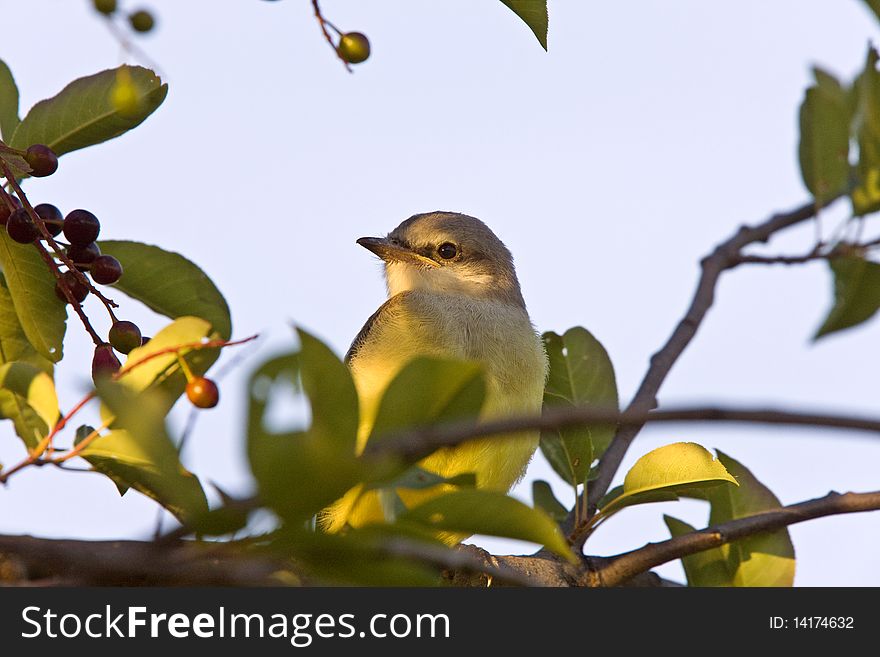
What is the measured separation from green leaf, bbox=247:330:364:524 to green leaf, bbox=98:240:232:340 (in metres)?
2.31

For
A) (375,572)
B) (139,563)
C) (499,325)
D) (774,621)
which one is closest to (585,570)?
(774,621)

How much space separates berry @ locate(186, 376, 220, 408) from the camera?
3027mm

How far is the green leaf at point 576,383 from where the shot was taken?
5.94 m

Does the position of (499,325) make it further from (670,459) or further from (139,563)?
(139,563)

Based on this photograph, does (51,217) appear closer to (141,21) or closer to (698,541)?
(141,21)

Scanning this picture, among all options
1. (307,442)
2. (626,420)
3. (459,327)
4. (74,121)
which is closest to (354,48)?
(74,121)

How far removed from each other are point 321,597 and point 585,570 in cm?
292

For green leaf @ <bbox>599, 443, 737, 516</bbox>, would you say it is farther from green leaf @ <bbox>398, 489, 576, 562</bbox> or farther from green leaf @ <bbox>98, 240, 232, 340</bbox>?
green leaf @ <bbox>398, 489, 576, 562</bbox>

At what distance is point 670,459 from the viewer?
4828 millimetres

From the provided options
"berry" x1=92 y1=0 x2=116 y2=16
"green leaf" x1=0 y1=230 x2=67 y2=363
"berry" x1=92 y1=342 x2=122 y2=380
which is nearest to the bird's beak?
"green leaf" x1=0 y1=230 x2=67 y2=363

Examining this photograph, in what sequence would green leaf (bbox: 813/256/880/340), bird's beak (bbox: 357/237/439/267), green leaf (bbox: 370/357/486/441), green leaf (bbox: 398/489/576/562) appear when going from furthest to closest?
bird's beak (bbox: 357/237/439/267)
green leaf (bbox: 813/256/880/340)
green leaf (bbox: 398/489/576/562)
green leaf (bbox: 370/357/486/441)

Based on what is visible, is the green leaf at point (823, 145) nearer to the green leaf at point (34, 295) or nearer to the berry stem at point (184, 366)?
the berry stem at point (184, 366)

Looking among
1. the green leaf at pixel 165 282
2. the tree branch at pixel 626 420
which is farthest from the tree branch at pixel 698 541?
the tree branch at pixel 626 420

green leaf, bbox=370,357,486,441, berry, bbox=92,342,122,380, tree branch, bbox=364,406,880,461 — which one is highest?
berry, bbox=92,342,122,380
